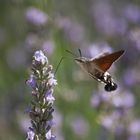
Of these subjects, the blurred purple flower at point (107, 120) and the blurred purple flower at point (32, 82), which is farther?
the blurred purple flower at point (107, 120)

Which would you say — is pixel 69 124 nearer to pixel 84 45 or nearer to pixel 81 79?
pixel 81 79

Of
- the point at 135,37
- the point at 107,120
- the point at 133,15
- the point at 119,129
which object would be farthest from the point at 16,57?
the point at 107,120

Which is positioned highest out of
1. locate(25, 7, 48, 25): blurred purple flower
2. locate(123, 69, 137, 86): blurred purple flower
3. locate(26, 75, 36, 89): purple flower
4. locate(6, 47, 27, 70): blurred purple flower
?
locate(6, 47, 27, 70): blurred purple flower

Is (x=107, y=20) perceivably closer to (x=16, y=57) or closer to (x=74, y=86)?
(x=16, y=57)

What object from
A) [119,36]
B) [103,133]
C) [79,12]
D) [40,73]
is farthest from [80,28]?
[40,73]

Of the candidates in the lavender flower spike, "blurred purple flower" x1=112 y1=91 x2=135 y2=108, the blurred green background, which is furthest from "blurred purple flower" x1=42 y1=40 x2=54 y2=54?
the lavender flower spike

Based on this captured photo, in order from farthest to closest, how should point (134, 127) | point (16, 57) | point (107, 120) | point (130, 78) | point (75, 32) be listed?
1. point (75, 32)
2. point (16, 57)
3. point (130, 78)
4. point (134, 127)
5. point (107, 120)

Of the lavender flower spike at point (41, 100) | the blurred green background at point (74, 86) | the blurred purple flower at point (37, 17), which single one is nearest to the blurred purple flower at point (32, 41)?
the blurred green background at point (74, 86)

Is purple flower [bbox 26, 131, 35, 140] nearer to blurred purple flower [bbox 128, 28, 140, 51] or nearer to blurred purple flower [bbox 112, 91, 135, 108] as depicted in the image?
blurred purple flower [bbox 112, 91, 135, 108]

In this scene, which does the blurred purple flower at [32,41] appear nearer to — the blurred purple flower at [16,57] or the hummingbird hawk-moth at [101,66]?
the blurred purple flower at [16,57]
